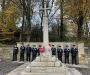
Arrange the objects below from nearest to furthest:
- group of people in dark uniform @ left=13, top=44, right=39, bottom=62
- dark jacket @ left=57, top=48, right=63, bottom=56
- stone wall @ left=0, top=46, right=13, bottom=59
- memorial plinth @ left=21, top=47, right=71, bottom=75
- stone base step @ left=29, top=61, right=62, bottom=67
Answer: memorial plinth @ left=21, top=47, right=71, bottom=75 < stone base step @ left=29, top=61, right=62, bottom=67 < dark jacket @ left=57, top=48, right=63, bottom=56 < group of people in dark uniform @ left=13, top=44, right=39, bottom=62 < stone wall @ left=0, top=46, right=13, bottom=59

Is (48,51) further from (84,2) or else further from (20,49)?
(84,2)

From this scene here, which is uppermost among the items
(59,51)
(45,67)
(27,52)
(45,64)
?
(59,51)

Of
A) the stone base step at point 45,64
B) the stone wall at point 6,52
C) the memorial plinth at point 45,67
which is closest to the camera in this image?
the memorial plinth at point 45,67

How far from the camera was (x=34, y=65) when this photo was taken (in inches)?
739

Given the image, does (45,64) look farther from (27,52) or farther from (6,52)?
(6,52)

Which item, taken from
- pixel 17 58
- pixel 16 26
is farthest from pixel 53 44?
pixel 16 26

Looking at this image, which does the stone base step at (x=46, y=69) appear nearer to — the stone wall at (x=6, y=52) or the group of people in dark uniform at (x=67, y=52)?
the group of people in dark uniform at (x=67, y=52)

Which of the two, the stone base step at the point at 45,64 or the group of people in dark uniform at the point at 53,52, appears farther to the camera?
the group of people in dark uniform at the point at 53,52

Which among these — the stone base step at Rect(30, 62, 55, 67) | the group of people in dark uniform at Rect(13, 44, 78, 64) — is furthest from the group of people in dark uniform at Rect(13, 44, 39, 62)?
the stone base step at Rect(30, 62, 55, 67)

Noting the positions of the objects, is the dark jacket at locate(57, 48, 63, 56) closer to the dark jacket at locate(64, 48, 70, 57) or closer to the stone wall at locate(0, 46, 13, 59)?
the dark jacket at locate(64, 48, 70, 57)

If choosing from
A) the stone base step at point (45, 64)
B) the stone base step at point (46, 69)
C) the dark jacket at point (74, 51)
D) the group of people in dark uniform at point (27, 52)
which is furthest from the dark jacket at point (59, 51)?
the stone base step at point (46, 69)

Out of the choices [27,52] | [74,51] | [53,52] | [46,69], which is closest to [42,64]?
[46,69]

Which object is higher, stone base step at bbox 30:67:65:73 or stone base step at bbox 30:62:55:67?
stone base step at bbox 30:62:55:67

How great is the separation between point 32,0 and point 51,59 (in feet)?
70.4
